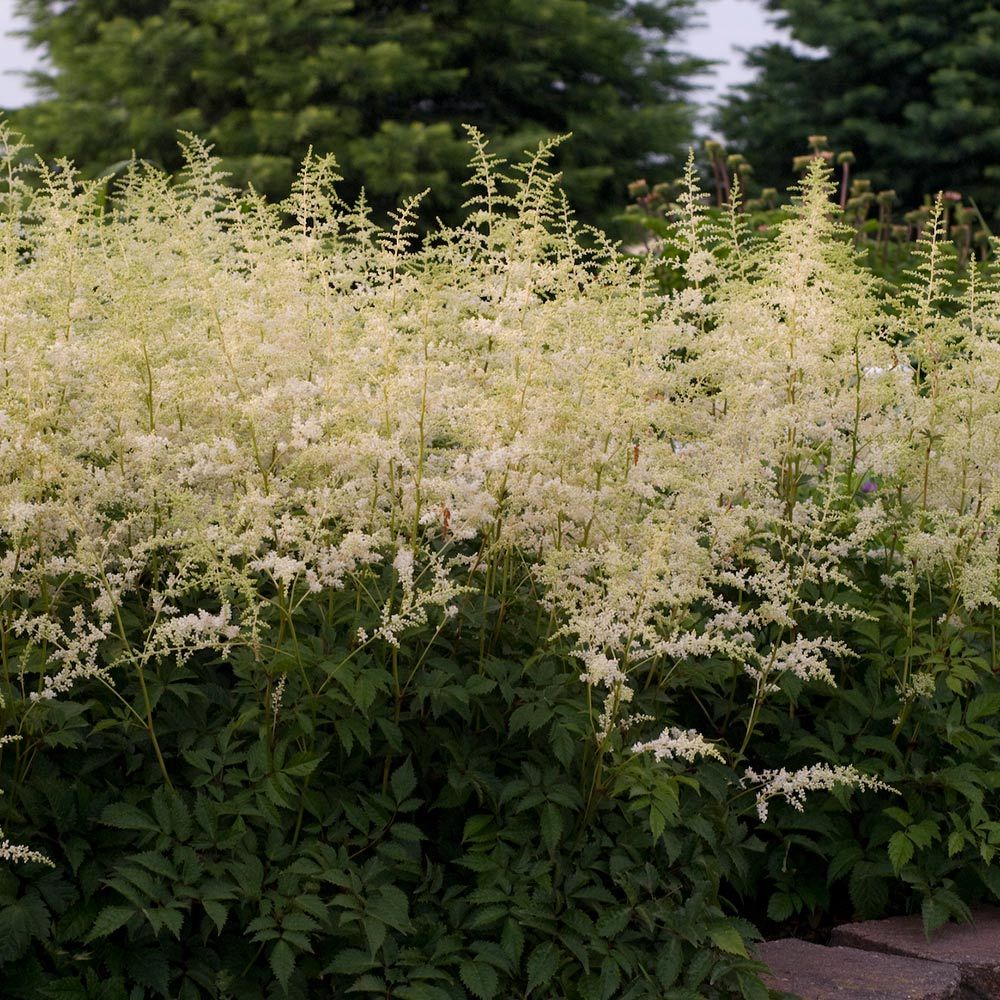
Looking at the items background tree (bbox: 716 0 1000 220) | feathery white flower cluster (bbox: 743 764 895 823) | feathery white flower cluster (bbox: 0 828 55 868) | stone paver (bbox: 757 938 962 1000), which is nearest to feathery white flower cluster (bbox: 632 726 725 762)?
feathery white flower cluster (bbox: 743 764 895 823)

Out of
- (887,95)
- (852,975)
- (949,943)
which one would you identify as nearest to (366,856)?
(852,975)

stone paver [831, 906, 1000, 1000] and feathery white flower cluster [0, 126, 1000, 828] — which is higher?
feathery white flower cluster [0, 126, 1000, 828]

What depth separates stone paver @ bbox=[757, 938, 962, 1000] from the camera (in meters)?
3.64

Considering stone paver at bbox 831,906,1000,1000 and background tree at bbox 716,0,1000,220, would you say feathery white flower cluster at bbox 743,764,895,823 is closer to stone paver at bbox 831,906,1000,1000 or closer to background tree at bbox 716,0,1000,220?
stone paver at bbox 831,906,1000,1000

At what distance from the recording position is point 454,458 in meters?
3.93

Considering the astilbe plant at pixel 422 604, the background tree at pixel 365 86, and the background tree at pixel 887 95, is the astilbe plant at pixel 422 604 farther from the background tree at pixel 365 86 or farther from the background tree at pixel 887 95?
the background tree at pixel 887 95

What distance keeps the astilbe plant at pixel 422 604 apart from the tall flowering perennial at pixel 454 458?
2cm

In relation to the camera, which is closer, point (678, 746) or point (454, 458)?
point (678, 746)

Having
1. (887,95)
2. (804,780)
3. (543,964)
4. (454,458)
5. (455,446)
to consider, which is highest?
(454,458)

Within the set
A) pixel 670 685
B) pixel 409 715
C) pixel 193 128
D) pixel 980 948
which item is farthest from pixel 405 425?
pixel 193 128

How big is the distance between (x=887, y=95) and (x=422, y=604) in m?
19.5

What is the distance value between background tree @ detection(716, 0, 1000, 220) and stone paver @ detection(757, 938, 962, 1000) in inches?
683

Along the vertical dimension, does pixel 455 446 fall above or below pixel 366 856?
above

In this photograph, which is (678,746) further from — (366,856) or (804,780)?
(366,856)
